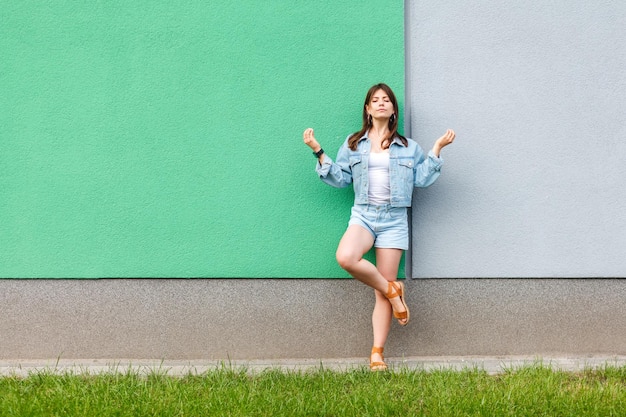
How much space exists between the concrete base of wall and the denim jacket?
0.71 m

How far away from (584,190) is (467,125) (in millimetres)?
955

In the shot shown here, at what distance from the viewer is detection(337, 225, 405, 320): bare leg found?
12.9ft

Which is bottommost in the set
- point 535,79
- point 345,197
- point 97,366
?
point 97,366

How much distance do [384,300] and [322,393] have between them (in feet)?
3.04

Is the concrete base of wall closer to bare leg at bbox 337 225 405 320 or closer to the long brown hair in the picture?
bare leg at bbox 337 225 405 320

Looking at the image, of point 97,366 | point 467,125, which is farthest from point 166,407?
point 467,125

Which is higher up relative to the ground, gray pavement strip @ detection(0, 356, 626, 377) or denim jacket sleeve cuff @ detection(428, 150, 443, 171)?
denim jacket sleeve cuff @ detection(428, 150, 443, 171)

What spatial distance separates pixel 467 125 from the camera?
14.4ft

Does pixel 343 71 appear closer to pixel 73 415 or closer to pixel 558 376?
pixel 558 376

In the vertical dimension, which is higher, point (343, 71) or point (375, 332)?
point (343, 71)

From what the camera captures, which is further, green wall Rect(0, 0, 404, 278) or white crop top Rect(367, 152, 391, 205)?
green wall Rect(0, 0, 404, 278)

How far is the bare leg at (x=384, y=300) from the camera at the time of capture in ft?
13.6

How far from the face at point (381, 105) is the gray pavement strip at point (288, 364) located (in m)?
1.65

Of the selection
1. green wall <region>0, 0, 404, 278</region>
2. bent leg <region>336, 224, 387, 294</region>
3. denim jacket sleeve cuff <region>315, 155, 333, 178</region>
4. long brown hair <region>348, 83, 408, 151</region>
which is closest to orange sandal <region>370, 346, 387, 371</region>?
bent leg <region>336, 224, 387, 294</region>
